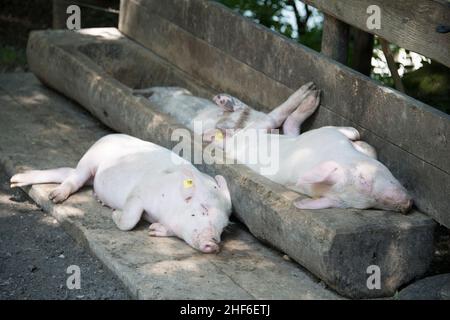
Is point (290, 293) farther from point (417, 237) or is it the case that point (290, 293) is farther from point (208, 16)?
point (208, 16)

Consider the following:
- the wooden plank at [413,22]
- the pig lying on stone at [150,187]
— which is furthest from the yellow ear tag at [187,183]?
the wooden plank at [413,22]

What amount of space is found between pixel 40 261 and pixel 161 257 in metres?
0.77

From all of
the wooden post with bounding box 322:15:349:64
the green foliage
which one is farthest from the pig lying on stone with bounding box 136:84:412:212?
the green foliage

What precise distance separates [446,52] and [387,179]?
85 cm

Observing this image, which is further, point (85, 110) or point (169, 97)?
point (85, 110)

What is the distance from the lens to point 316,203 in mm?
5434

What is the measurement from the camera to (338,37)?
6.64 meters

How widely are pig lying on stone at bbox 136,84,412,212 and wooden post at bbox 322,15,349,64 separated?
1.11ft

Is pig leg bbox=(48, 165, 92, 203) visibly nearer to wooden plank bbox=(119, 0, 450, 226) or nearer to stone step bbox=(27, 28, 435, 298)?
stone step bbox=(27, 28, 435, 298)

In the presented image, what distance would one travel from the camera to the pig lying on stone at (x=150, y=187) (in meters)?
5.67

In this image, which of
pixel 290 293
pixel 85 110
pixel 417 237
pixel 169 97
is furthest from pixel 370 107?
pixel 85 110

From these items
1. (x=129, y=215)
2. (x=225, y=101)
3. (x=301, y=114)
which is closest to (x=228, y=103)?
(x=225, y=101)

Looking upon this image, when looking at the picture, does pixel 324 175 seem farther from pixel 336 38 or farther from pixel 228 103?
pixel 228 103

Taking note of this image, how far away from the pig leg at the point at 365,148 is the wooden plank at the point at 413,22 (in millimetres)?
679
